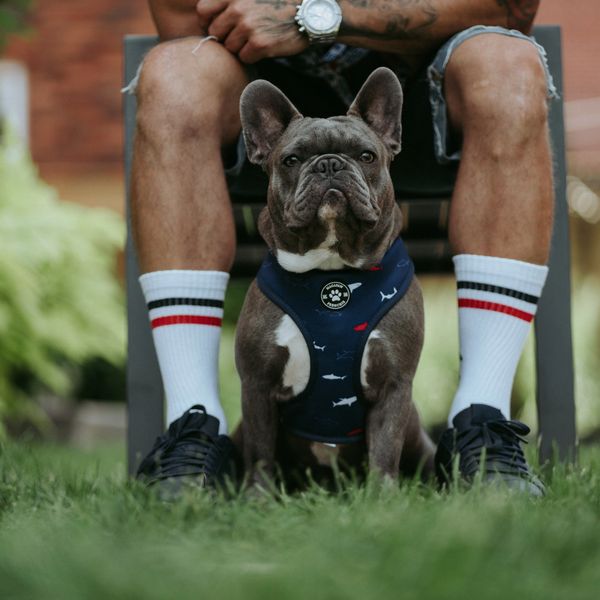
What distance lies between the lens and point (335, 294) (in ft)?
6.01

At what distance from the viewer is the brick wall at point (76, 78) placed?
6.93m

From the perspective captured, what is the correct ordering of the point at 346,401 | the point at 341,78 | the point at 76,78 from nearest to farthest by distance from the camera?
the point at 346,401
the point at 341,78
the point at 76,78

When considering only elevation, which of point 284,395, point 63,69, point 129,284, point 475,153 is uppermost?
point 63,69

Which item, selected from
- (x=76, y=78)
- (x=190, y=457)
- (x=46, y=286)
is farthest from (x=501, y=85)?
(x=76, y=78)

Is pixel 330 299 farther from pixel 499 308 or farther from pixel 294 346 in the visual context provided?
pixel 499 308

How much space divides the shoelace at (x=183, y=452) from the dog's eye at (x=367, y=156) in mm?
567

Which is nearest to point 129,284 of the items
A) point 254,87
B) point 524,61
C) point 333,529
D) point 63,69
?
point 254,87

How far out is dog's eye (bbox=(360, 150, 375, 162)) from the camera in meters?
1.87

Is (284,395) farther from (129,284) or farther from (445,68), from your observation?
(445,68)

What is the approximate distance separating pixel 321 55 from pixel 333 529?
120 centimetres

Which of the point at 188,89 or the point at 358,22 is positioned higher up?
the point at 358,22

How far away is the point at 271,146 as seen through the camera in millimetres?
1964

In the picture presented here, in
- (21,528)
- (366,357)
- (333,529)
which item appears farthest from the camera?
(366,357)

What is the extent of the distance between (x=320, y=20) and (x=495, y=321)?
683 mm
